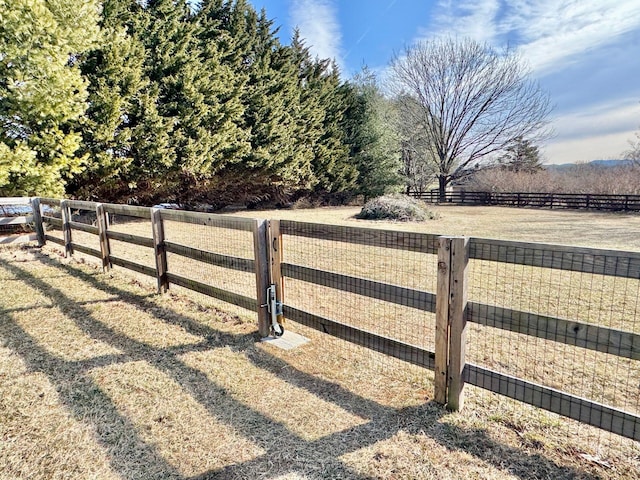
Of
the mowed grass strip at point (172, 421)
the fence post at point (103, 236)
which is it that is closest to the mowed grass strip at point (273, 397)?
the mowed grass strip at point (172, 421)

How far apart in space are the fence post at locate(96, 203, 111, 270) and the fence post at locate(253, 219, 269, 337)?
3698 mm

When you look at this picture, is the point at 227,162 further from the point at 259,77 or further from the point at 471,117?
the point at 471,117

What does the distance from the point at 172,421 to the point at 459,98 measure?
33.6 metres

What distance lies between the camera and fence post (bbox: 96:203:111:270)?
6.22 m

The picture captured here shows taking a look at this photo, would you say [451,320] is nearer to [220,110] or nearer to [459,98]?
[220,110]

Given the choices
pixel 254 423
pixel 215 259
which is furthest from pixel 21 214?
pixel 254 423

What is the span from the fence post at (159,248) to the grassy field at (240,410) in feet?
2.04

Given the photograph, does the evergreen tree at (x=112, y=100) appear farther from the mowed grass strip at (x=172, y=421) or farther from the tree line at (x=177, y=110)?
the mowed grass strip at (x=172, y=421)

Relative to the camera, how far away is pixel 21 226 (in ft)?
31.6

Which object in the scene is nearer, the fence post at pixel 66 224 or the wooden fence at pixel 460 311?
the wooden fence at pixel 460 311

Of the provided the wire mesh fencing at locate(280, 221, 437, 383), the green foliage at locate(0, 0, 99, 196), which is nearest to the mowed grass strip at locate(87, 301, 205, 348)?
the wire mesh fencing at locate(280, 221, 437, 383)

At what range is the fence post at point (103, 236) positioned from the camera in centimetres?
622

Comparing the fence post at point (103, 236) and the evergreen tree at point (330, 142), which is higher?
the evergreen tree at point (330, 142)

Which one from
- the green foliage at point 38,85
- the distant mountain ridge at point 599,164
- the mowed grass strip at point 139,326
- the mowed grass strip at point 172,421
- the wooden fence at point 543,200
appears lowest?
the wooden fence at point 543,200
